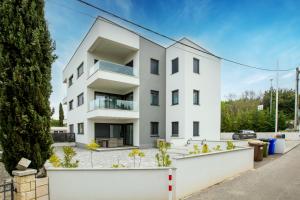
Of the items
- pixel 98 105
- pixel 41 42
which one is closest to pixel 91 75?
pixel 98 105

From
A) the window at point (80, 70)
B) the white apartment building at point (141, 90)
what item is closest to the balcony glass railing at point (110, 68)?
the white apartment building at point (141, 90)

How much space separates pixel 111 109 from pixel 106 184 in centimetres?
1080

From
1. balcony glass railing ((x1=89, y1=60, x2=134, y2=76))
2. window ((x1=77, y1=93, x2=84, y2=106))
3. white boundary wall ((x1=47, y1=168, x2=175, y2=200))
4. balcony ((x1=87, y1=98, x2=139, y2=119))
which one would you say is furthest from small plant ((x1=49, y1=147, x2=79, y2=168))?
window ((x1=77, y1=93, x2=84, y2=106))

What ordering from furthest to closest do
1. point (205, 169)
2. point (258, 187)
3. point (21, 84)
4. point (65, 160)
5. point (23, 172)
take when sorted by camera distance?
1. point (258, 187)
2. point (205, 169)
3. point (65, 160)
4. point (21, 84)
5. point (23, 172)

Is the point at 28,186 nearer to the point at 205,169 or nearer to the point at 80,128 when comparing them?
the point at 205,169

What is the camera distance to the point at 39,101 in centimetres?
479

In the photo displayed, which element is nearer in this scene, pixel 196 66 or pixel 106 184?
pixel 106 184

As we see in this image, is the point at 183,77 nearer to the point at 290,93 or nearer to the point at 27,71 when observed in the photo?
the point at 27,71

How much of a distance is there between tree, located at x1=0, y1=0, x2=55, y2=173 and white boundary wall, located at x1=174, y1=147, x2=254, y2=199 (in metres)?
3.90

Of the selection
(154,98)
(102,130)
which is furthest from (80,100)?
(154,98)

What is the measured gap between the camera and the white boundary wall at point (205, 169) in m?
5.37

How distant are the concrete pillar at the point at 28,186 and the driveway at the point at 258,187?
400cm

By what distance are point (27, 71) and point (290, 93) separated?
50681 mm

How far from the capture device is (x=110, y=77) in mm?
15188
